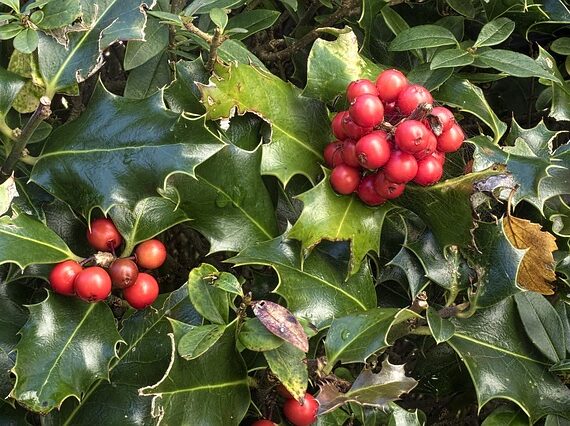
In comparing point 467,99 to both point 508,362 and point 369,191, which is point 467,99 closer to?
point 369,191

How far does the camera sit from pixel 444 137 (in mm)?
1089

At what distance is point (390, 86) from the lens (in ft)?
3.58

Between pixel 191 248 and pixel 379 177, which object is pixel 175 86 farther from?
pixel 191 248

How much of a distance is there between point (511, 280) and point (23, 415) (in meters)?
0.85

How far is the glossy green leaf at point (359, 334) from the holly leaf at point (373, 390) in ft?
0.13

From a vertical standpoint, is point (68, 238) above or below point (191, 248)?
above

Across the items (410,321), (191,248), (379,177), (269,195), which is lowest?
(191,248)

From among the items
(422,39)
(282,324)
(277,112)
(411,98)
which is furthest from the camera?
(422,39)

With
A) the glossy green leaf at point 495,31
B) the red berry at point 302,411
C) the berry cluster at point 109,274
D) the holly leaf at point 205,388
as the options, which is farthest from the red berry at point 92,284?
the glossy green leaf at point 495,31

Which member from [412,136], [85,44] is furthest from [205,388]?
[85,44]

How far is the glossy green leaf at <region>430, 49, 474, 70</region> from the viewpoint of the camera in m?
1.23

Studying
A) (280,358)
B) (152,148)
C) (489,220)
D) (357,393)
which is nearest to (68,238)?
(152,148)

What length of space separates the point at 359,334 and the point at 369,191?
8.9 inches

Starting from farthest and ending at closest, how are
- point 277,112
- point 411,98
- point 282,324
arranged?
1. point 277,112
2. point 411,98
3. point 282,324
